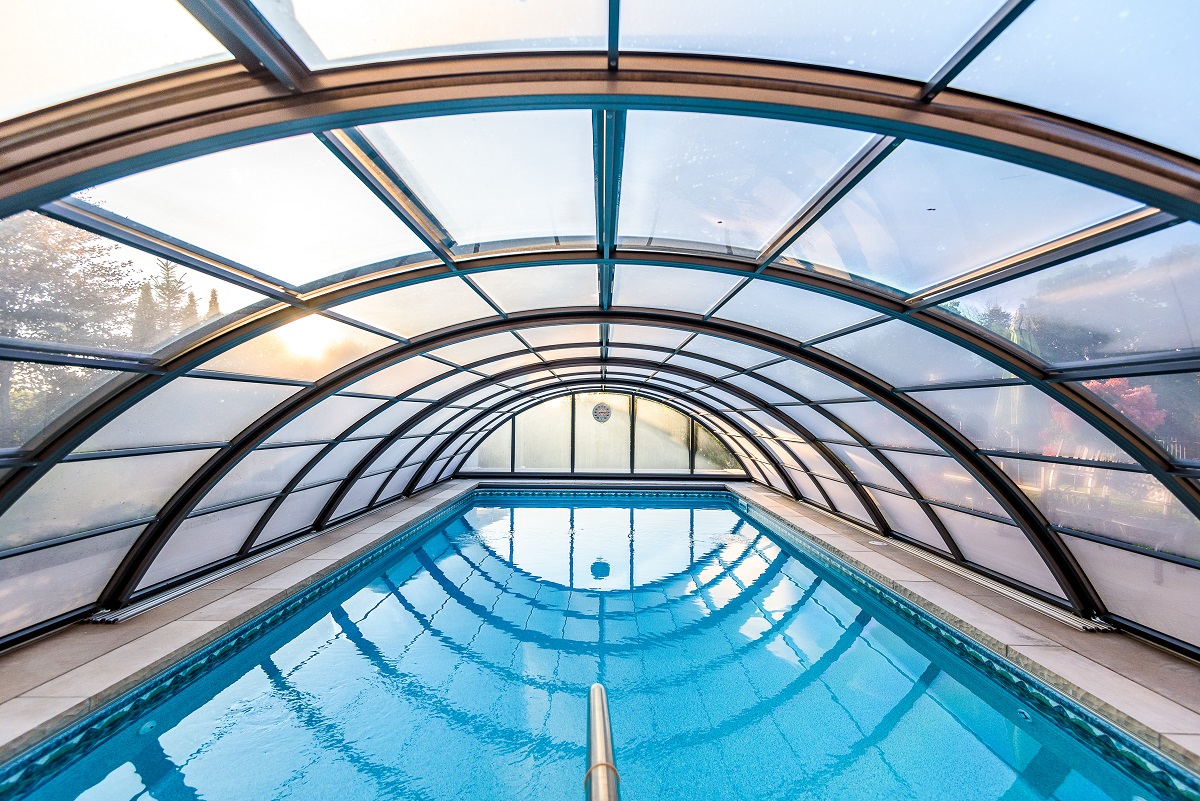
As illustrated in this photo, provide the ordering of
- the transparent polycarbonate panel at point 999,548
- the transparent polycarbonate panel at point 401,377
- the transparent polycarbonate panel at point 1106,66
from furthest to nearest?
the transparent polycarbonate panel at point 401,377 → the transparent polycarbonate panel at point 999,548 → the transparent polycarbonate panel at point 1106,66

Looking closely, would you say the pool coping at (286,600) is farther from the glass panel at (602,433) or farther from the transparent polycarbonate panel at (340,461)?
the glass panel at (602,433)

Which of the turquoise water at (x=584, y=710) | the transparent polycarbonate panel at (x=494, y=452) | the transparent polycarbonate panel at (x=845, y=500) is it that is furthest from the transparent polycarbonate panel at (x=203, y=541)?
the transparent polycarbonate panel at (x=494, y=452)

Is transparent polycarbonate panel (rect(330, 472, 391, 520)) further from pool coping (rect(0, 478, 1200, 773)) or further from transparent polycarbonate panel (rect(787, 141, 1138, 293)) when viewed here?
transparent polycarbonate panel (rect(787, 141, 1138, 293))

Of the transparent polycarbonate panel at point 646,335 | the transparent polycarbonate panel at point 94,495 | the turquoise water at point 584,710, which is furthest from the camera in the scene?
the transparent polycarbonate panel at point 646,335

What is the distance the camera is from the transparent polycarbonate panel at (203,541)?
789cm

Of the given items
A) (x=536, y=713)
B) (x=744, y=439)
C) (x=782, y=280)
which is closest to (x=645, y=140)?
(x=782, y=280)

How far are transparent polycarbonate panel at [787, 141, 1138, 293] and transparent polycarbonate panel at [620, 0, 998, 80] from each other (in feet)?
2.18

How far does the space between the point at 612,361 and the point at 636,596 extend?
5.13 m

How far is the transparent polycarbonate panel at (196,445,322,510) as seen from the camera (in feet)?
26.9

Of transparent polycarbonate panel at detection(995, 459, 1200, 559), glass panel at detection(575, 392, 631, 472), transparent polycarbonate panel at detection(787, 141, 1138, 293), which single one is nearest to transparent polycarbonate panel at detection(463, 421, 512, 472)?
glass panel at detection(575, 392, 631, 472)

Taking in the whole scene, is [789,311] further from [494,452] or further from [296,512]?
[494,452]

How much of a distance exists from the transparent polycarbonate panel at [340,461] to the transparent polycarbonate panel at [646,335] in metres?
5.81

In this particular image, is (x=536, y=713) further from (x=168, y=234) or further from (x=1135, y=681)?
(x=1135, y=681)

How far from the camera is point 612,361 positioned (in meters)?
12.5
